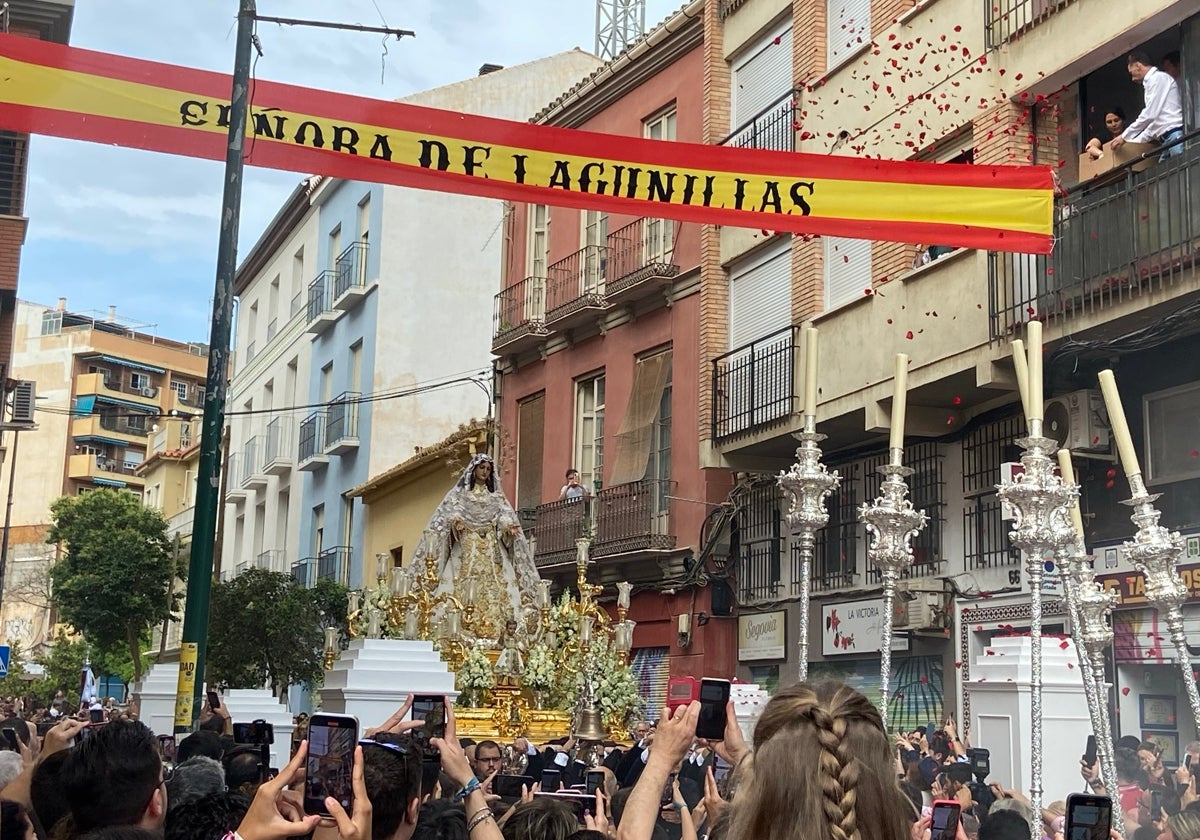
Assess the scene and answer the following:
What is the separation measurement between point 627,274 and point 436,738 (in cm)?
1906

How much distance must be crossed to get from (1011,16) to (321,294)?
24385 millimetres

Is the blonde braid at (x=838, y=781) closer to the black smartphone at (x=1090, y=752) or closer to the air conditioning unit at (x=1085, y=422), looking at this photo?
the black smartphone at (x=1090, y=752)

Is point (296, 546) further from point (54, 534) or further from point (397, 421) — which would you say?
point (54, 534)

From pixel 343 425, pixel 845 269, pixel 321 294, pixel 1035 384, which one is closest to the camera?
pixel 1035 384

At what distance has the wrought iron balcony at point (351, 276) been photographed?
34.1 metres

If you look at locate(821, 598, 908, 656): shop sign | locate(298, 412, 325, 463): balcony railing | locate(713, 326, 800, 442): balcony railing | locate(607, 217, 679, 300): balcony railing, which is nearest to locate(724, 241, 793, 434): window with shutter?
locate(713, 326, 800, 442): balcony railing

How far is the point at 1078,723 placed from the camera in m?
8.71

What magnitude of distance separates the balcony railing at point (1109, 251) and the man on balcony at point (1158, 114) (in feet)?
0.81

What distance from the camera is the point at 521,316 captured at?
26.8 metres

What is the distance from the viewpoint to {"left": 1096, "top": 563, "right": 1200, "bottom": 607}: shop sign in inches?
487

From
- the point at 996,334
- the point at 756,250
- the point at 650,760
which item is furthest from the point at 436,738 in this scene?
the point at 756,250

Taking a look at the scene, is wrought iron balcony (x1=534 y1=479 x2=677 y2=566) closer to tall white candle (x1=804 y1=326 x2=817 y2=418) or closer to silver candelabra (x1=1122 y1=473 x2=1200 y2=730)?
tall white candle (x1=804 y1=326 x2=817 y2=418)

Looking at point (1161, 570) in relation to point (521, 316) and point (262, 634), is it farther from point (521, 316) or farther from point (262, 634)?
point (262, 634)

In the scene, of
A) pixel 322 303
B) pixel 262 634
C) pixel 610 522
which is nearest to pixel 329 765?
pixel 610 522
